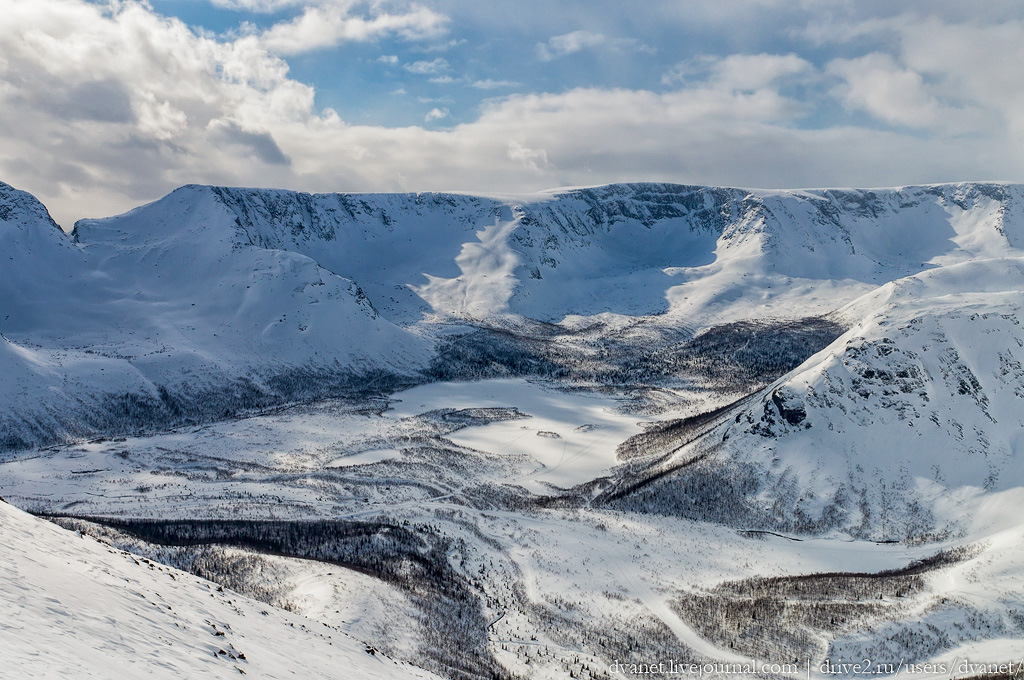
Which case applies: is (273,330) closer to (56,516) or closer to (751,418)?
(56,516)

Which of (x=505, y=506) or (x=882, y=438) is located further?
(x=505, y=506)

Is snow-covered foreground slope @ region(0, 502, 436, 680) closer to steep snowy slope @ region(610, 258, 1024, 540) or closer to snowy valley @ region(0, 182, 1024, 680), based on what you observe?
snowy valley @ region(0, 182, 1024, 680)

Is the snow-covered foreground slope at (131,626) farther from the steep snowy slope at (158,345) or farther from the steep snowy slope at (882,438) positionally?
the steep snowy slope at (158,345)

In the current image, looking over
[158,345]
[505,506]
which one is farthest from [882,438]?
[158,345]

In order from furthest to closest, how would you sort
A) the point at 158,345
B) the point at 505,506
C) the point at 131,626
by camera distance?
the point at 158,345 < the point at 505,506 < the point at 131,626

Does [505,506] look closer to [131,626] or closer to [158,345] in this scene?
[131,626]

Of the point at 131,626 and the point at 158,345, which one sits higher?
the point at 158,345

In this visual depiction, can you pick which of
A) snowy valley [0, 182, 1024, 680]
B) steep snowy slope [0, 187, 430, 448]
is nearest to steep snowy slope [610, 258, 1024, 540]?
snowy valley [0, 182, 1024, 680]

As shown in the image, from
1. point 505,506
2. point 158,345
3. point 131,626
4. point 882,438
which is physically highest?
point 158,345
